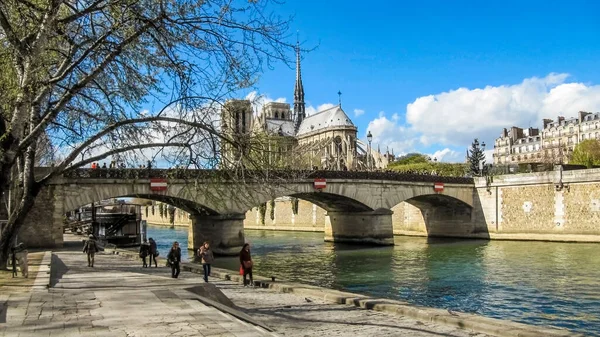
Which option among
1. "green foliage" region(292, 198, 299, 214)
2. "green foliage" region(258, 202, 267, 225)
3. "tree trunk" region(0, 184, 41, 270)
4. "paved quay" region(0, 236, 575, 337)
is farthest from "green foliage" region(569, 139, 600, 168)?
"tree trunk" region(0, 184, 41, 270)

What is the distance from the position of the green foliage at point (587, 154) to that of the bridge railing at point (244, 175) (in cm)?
3502

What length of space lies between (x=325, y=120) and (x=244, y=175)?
108472 millimetres

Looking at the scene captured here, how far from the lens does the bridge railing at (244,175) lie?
45.8 ft

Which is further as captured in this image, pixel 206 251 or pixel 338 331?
pixel 206 251

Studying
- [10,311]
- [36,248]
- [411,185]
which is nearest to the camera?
[10,311]

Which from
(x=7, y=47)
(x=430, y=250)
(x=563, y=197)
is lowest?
(x=430, y=250)

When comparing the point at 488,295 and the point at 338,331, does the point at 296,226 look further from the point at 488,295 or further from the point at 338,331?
the point at 338,331

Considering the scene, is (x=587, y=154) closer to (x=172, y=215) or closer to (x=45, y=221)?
(x=172, y=215)

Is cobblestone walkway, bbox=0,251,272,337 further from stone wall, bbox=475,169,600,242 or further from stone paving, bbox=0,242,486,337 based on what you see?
stone wall, bbox=475,169,600,242

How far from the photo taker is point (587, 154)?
80812mm

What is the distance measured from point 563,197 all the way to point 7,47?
139 feet

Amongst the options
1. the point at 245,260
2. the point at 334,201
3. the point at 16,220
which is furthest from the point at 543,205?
the point at 16,220

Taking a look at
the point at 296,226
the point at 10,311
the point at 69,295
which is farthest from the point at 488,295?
the point at 296,226

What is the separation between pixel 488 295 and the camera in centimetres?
2055
